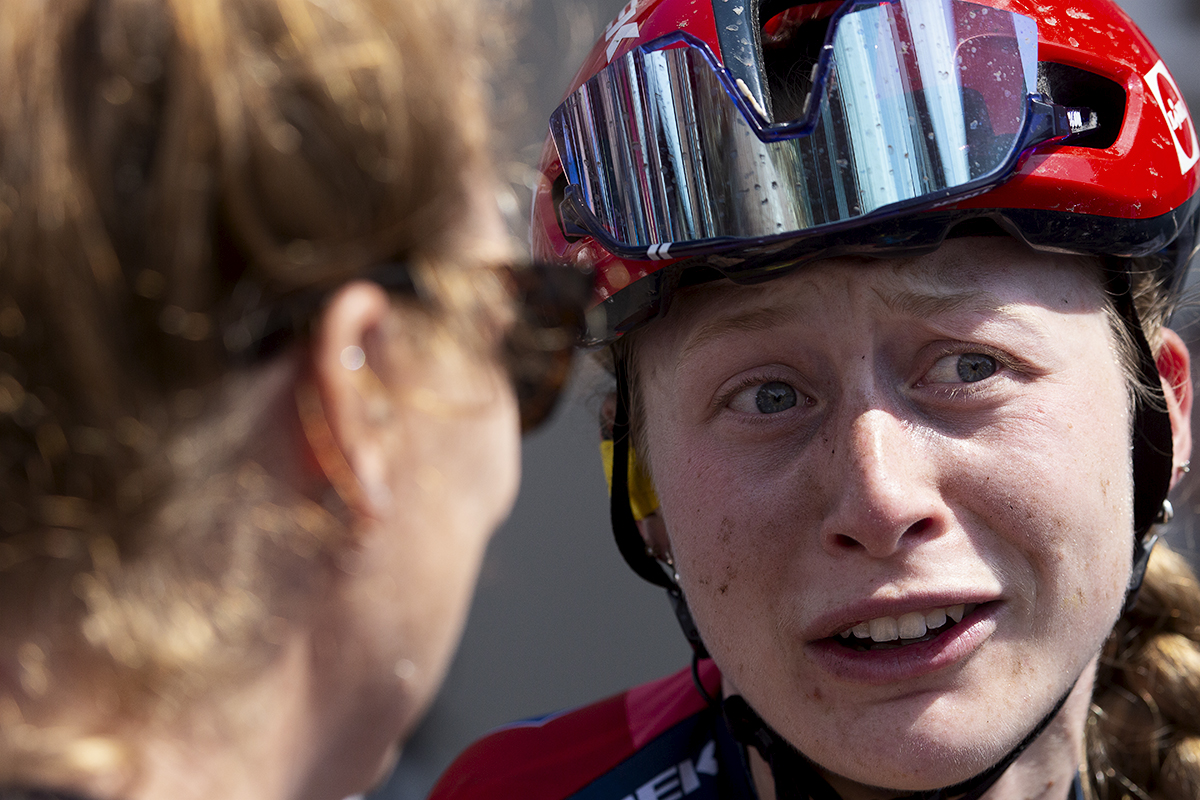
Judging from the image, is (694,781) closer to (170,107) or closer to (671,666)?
(170,107)

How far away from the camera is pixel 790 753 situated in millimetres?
1958

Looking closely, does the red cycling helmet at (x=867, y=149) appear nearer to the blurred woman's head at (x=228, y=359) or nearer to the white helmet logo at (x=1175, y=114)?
the white helmet logo at (x=1175, y=114)

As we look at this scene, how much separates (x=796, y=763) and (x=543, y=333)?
1076 mm

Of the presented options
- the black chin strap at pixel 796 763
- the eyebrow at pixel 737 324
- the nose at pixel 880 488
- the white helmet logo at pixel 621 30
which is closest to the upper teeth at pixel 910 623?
the nose at pixel 880 488

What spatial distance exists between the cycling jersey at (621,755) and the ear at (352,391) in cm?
134

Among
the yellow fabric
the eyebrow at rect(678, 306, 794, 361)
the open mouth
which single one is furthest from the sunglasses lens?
the yellow fabric

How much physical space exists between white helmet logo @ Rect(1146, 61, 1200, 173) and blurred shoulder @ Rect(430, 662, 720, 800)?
1439 millimetres

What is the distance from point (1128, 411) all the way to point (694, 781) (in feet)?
3.79

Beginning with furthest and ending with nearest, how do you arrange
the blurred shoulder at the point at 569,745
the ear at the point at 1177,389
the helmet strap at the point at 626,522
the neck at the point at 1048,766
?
the blurred shoulder at the point at 569,745
the helmet strap at the point at 626,522
the ear at the point at 1177,389
the neck at the point at 1048,766

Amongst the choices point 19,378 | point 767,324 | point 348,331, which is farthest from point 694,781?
point 19,378

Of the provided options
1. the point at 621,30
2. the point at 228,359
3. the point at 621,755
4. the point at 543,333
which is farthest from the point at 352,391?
the point at 621,755

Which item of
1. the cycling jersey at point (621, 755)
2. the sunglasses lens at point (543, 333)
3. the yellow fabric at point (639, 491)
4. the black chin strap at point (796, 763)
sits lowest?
the cycling jersey at point (621, 755)

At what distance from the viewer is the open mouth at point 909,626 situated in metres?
1.68

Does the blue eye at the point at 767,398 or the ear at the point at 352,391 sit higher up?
the ear at the point at 352,391
